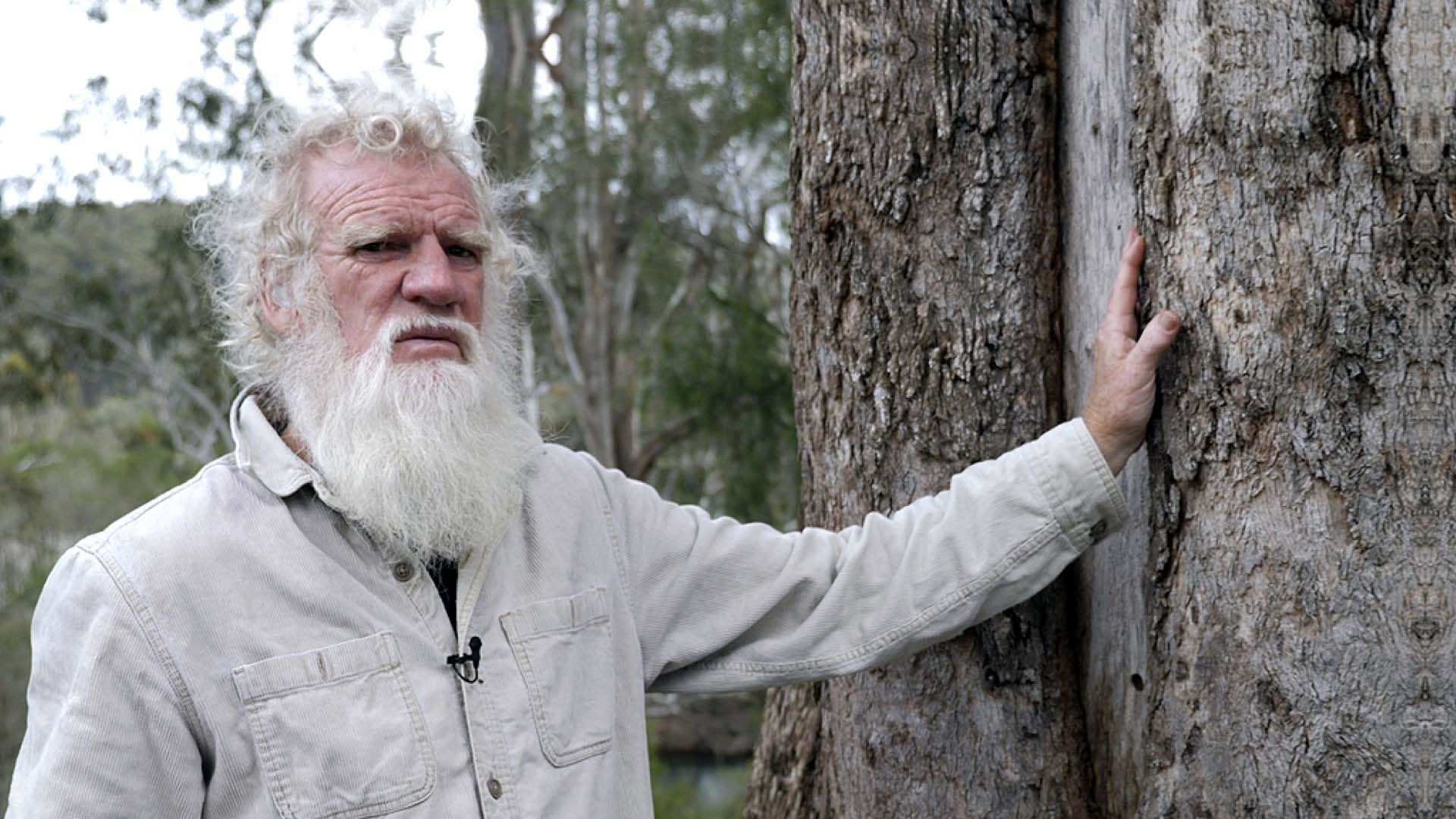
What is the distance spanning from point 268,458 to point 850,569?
0.87 meters

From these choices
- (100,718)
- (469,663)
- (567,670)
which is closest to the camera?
(100,718)

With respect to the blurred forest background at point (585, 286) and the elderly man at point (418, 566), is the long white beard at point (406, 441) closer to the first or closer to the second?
the elderly man at point (418, 566)

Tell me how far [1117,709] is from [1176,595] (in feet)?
0.97

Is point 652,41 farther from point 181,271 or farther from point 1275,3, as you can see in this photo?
point 1275,3

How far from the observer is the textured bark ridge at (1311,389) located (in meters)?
1.77

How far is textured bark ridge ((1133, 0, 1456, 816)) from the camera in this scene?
1.77m

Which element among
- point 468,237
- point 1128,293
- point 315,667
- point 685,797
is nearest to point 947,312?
point 1128,293

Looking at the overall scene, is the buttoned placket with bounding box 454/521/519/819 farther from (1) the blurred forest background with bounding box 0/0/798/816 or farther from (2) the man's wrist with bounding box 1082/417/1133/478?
(1) the blurred forest background with bounding box 0/0/798/816

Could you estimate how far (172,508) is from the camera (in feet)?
6.45

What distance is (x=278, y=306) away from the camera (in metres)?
2.26

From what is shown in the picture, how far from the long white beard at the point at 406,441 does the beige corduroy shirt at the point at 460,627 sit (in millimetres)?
43

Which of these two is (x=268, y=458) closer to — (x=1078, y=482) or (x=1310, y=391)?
(x=1078, y=482)

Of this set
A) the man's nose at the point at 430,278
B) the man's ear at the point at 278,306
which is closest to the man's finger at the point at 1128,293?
the man's nose at the point at 430,278

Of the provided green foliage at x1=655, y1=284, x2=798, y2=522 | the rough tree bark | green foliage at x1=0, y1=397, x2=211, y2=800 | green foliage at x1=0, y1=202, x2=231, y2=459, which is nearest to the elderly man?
the rough tree bark
